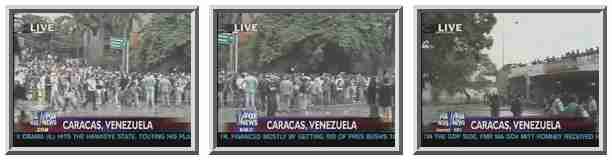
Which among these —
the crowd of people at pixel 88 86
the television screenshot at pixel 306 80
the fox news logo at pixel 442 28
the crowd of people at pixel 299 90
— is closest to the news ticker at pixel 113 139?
the crowd of people at pixel 88 86

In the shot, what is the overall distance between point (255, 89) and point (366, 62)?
5.56 feet

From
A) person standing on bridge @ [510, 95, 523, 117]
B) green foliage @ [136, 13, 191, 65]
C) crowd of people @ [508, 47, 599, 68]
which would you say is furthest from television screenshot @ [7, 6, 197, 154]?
crowd of people @ [508, 47, 599, 68]

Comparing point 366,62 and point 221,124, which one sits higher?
point 366,62

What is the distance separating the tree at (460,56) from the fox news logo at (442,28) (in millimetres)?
46

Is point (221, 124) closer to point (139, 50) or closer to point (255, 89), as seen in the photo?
point (255, 89)

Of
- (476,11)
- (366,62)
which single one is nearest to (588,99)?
(476,11)

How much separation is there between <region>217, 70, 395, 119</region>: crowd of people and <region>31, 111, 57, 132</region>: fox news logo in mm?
2569

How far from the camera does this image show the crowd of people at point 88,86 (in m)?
15.2

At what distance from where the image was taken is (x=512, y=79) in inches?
595

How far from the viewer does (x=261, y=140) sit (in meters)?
15.2

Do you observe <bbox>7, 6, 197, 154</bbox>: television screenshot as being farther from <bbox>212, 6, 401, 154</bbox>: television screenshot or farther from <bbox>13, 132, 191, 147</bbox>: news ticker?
<bbox>212, 6, 401, 154</bbox>: television screenshot

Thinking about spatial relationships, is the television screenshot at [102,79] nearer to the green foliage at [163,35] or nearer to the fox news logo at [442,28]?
the green foliage at [163,35]

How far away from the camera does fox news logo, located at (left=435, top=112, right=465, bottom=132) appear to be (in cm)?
1517

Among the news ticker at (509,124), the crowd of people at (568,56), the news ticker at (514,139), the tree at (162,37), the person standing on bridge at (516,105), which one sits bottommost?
the news ticker at (514,139)
